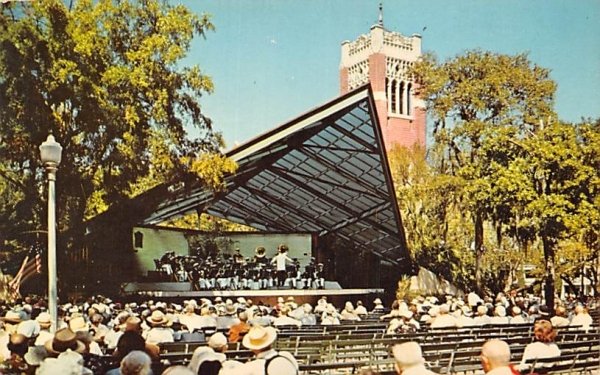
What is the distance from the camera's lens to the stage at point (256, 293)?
14.2 m

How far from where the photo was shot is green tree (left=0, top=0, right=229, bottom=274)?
771 cm

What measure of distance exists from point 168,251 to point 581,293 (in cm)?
849

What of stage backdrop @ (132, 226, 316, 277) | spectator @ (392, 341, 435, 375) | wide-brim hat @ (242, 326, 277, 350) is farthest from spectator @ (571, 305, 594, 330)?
stage backdrop @ (132, 226, 316, 277)

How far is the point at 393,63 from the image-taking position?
40.2 ft

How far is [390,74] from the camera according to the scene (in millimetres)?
13547

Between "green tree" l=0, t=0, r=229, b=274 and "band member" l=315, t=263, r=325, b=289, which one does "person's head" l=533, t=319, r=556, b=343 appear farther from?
"band member" l=315, t=263, r=325, b=289

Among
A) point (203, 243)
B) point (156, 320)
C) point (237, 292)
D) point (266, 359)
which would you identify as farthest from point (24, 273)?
point (203, 243)

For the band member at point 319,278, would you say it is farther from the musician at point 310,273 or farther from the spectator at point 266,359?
the spectator at point 266,359

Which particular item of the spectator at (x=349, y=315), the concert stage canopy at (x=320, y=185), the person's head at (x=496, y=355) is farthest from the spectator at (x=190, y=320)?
the person's head at (x=496, y=355)

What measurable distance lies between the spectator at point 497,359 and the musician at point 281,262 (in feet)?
43.9

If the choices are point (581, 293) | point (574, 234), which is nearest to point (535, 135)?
point (574, 234)

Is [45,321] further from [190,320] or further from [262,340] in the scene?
[262,340]

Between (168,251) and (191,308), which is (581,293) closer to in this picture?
(191,308)

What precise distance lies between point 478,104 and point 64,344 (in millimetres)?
7943
